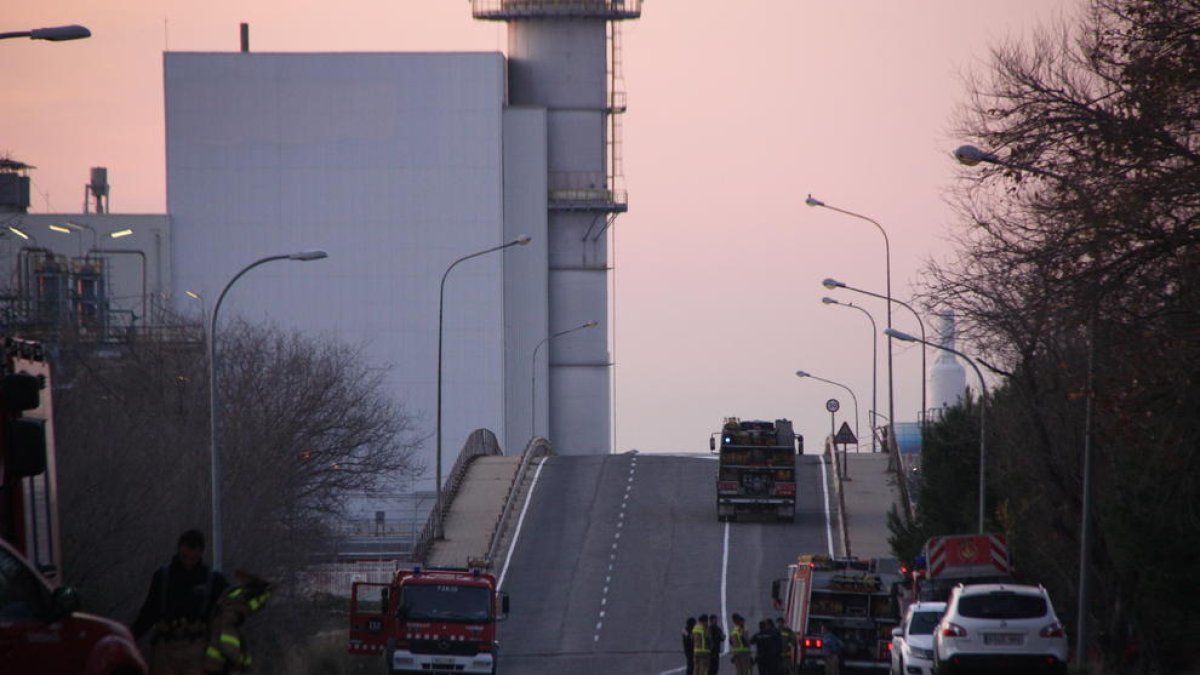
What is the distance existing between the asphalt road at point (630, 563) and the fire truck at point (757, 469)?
2.93ft

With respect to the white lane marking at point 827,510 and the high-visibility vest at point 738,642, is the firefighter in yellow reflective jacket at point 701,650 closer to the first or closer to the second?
the high-visibility vest at point 738,642

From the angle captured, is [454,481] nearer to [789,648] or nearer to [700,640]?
[789,648]

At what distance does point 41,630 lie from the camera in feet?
37.2

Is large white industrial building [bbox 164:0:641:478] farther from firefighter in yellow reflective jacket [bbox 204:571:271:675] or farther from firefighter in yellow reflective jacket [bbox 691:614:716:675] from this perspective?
firefighter in yellow reflective jacket [bbox 204:571:271:675]

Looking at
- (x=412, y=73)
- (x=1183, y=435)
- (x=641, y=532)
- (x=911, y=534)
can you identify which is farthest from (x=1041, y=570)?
(x=412, y=73)

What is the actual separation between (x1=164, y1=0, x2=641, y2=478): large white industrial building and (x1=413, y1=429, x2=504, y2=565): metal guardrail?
585 inches

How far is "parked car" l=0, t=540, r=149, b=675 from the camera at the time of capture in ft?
36.6

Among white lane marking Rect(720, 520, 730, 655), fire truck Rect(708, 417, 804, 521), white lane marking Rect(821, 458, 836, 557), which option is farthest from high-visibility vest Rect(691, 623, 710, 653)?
fire truck Rect(708, 417, 804, 521)

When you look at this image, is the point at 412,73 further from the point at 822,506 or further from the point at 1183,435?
the point at 1183,435

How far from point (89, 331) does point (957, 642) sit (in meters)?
33.8

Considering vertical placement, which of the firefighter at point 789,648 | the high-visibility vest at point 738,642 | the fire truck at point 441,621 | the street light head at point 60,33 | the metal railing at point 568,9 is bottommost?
the firefighter at point 789,648

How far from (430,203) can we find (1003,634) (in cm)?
7835

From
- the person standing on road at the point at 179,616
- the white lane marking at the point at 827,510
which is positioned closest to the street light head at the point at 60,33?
the person standing on road at the point at 179,616

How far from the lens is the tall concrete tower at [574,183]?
104125mm
